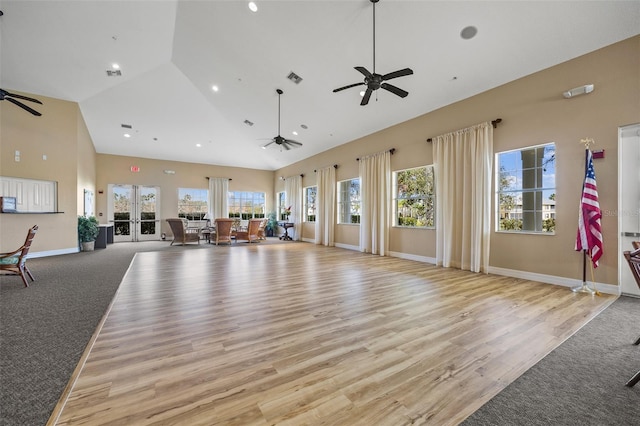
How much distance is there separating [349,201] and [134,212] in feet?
29.7

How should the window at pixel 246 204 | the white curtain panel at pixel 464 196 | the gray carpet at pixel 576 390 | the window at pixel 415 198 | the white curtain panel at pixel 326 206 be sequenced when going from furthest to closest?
the window at pixel 246 204 < the white curtain panel at pixel 326 206 < the window at pixel 415 198 < the white curtain panel at pixel 464 196 < the gray carpet at pixel 576 390

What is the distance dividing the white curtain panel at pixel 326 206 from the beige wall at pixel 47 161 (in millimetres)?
7251

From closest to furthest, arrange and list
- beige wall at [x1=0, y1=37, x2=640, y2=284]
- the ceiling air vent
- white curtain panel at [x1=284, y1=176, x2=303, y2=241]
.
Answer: beige wall at [x1=0, y1=37, x2=640, y2=284] < the ceiling air vent < white curtain panel at [x1=284, y1=176, x2=303, y2=241]

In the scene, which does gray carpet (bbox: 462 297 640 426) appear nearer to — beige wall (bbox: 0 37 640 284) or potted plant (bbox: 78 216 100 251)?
beige wall (bbox: 0 37 640 284)

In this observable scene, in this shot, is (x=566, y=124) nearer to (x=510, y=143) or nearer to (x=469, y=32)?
(x=510, y=143)

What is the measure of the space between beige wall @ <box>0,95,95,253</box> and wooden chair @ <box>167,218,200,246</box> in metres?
2.61

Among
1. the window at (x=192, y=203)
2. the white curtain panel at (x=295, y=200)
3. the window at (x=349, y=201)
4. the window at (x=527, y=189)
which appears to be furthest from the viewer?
the window at (x=192, y=203)

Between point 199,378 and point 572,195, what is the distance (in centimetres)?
551

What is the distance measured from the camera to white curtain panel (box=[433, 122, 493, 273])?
5121 mm

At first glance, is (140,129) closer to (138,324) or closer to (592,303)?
(138,324)

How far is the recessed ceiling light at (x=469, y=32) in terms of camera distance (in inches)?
162

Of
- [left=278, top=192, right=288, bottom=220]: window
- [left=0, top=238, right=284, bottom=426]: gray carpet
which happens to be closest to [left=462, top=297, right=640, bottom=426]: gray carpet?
[left=0, top=238, right=284, bottom=426]: gray carpet

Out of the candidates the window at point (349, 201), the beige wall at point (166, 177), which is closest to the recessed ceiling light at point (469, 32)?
the window at point (349, 201)

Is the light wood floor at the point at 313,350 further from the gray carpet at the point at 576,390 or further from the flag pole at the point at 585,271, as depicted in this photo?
the flag pole at the point at 585,271
